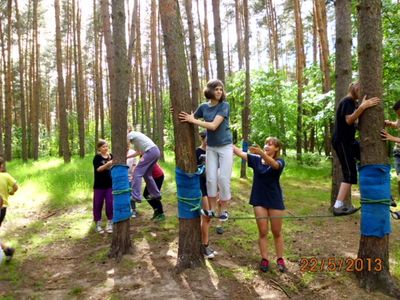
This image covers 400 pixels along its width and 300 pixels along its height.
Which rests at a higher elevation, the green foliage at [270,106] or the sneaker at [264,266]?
the green foliage at [270,106]

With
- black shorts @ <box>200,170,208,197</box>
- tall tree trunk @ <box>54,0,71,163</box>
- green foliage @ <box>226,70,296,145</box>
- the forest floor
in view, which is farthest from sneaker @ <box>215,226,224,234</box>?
tall tree trunk @ <box>54,0,71,163</box>

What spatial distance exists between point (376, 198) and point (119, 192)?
10.8 ft

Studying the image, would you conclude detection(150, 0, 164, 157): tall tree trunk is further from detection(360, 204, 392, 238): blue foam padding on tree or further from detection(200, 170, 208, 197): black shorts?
→ detection(360, 204, 392, 238): blue foam padding on tree

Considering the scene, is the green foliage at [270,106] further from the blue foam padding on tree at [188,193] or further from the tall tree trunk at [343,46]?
the blue foam padding on tree at [188,193]

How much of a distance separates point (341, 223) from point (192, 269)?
149 inches

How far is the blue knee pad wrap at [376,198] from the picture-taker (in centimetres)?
408

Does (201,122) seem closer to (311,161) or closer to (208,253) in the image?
(208,253)

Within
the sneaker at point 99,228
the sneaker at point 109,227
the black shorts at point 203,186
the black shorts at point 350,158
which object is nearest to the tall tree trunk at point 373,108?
the black shorts at point 350,158

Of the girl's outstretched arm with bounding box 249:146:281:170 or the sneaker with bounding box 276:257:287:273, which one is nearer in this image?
the girl's outstretched arm with bounding box 249:146:281:170

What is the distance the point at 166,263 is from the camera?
16.2 feet

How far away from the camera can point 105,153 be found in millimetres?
6664

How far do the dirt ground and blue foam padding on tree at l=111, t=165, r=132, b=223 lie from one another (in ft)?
1.97
